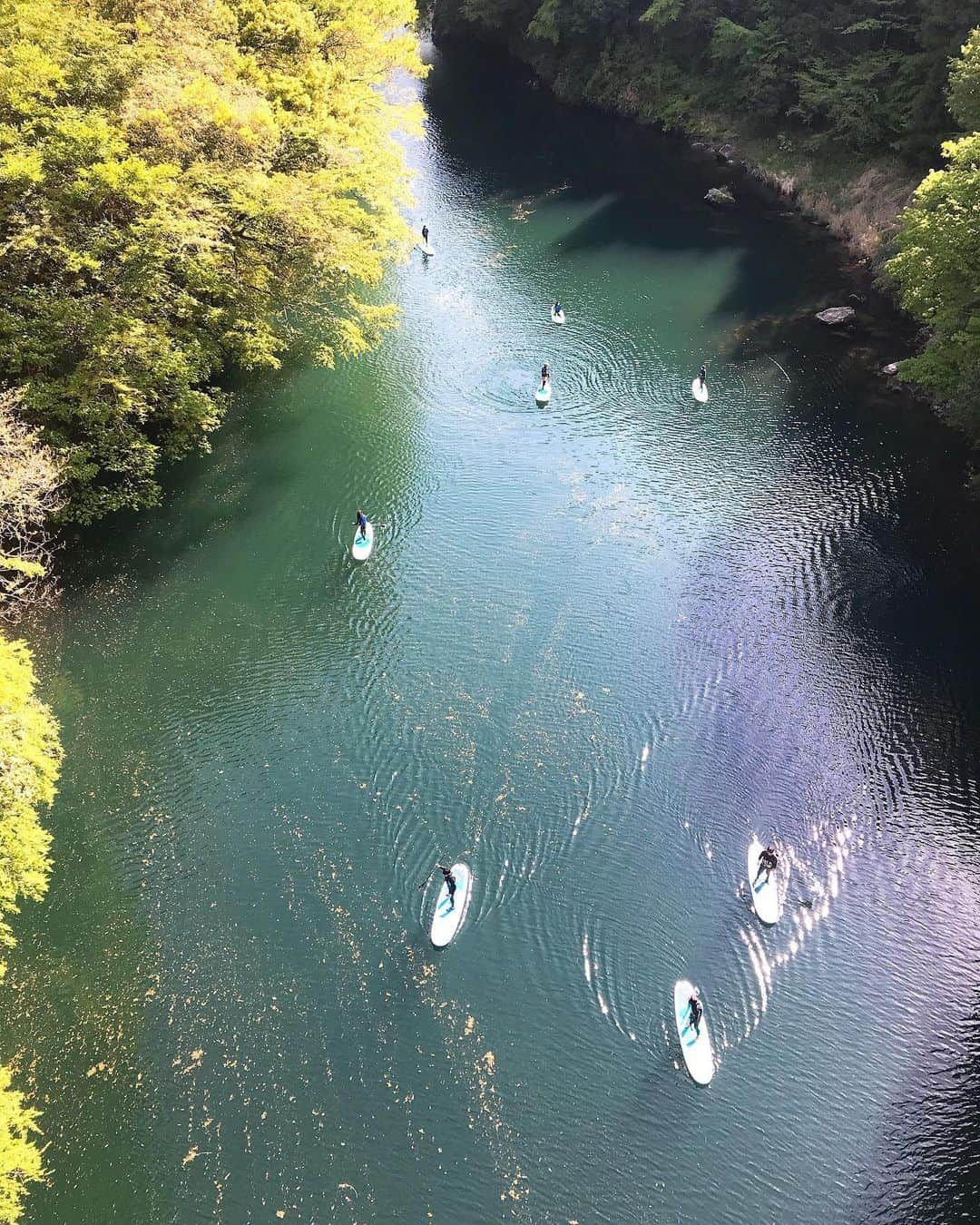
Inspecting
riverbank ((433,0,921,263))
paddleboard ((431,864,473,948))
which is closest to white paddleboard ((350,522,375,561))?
paddleboard ((431,864,473,948))

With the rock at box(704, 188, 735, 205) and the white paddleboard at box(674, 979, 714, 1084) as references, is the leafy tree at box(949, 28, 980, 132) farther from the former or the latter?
the white paddleboard at box(674, 979, 714, 1084)

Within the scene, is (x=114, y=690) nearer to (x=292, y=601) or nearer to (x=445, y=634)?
(x=292, y=601)

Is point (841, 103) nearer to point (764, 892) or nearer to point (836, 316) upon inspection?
point (836, 316)

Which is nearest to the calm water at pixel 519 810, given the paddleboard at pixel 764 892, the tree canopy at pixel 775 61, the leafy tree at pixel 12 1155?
the paddleboard at pixel 764 892

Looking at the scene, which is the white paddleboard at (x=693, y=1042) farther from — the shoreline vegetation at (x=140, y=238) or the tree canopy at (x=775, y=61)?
the tree canopy at (x=775, y=61)

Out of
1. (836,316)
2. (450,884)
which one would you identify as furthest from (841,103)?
(450,884)
